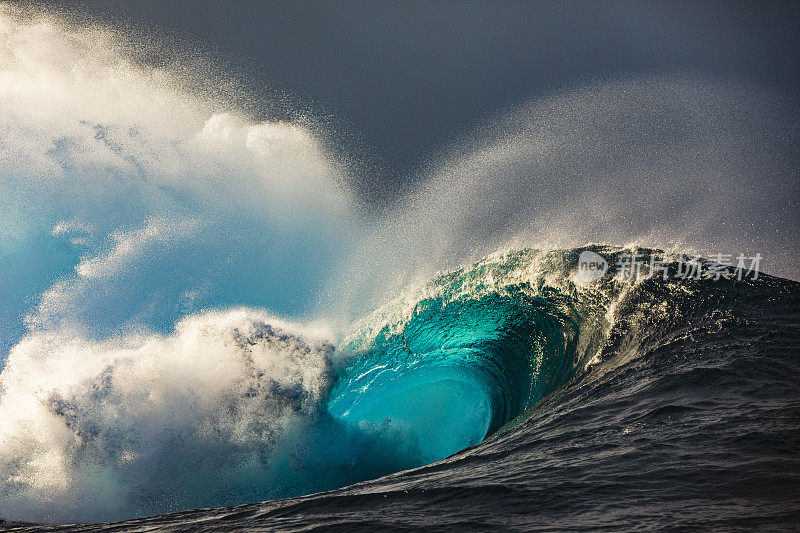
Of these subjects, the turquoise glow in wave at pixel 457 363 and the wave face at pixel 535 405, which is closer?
the wave face at pixel 535 405

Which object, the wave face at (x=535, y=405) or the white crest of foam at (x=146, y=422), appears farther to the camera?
the white crest of foam at (x=146, y=422)

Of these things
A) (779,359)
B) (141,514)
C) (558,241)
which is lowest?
(141,514)

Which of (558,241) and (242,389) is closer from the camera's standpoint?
(242,389)

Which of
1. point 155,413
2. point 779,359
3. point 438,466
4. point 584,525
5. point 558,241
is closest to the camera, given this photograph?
point 584,525

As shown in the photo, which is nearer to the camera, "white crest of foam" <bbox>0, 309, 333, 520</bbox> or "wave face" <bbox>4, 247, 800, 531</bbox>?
"wave face" <bbox>4, 247, 800, 531</bbox>

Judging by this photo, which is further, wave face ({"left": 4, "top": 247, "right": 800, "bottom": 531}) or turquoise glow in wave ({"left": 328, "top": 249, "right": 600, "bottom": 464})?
turquoise glow in wave ({"left": 328, "top": 249, "right": 600, "bottom": 464})

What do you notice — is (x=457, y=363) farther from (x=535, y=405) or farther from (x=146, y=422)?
(x=146, y=422)

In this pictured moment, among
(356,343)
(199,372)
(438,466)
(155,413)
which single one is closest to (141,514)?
(155,413)

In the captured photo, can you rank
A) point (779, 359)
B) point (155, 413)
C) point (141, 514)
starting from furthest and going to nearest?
1. point (155, 413)
2. point (141, 514)
3. point (779, 359)

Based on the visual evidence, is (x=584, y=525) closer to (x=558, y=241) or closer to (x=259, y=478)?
(x=259, y=478)

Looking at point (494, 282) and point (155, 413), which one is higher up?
point (494, 282)

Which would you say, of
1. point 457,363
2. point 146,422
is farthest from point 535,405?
point 146,422
